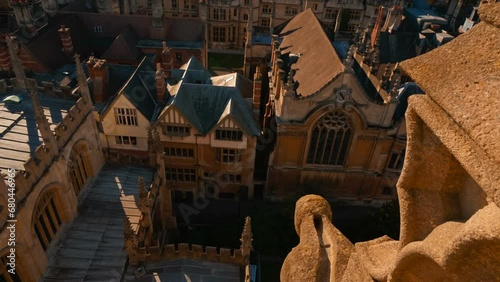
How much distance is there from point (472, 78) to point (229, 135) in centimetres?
2395

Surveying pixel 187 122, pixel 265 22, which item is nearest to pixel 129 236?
pixel 187 122

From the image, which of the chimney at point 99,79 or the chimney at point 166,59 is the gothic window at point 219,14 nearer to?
the chimney at point 166,59

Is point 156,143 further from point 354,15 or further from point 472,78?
point 354,15

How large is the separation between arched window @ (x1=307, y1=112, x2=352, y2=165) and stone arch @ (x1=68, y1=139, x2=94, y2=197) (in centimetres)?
1656

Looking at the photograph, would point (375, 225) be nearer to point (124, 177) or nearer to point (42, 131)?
point (124, 177)

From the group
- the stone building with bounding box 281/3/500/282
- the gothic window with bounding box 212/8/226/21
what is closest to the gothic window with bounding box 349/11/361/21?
the gothic window with bounding box 212/8/226/21

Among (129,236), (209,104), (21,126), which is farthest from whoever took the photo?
(209,104)

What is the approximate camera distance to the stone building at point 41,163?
15523mm

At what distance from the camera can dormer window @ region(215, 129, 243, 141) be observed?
87.7 ft

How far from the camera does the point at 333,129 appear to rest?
27297 mm

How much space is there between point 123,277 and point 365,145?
2005 cm

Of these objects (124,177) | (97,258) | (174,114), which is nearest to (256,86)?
(174,114)

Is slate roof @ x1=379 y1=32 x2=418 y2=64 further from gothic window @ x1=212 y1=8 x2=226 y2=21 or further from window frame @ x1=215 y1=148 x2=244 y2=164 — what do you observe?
gothic window @ x1=212 y1=8 x2=226 y2=21

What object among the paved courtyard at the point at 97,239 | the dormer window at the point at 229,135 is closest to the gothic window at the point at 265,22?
the dormer window at the point at 229,135
